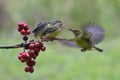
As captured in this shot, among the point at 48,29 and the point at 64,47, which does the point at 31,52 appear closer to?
the point at 48,29

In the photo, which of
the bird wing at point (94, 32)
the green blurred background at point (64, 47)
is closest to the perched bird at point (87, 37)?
the bird wing at point (94, 32)

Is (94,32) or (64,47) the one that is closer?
(94,32)

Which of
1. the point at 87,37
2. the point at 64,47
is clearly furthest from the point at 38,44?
the point at 64,47

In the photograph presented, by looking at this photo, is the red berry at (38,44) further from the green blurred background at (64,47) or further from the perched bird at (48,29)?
the green blurred background at (64,47)

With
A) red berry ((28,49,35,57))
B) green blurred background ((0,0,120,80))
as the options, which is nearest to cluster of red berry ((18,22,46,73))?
red berry ((28,49,35,57))

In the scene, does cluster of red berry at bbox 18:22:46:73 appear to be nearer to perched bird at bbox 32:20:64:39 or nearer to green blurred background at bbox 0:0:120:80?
perched bird at bbox 32:20:64:39

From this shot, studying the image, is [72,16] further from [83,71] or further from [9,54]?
[83,71]
